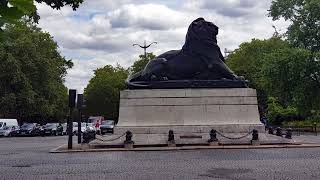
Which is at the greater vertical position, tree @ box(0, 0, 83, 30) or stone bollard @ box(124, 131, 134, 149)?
tree @ box(0, 0, 83, 30)

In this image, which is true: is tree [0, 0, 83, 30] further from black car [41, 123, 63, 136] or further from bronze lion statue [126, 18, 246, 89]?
black car [41, 123, 63, 136]

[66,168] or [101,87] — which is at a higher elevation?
[101,87]

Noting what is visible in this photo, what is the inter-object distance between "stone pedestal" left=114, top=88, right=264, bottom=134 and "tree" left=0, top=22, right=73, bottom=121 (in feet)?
104

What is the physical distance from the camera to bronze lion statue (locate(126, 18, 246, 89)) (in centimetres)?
2919

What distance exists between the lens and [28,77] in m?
63.2

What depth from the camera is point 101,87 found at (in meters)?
101

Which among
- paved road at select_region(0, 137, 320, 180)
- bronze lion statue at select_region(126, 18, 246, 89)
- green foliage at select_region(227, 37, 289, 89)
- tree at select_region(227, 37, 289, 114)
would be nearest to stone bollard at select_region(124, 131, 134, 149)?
bronze lion statue at select_region(126, 18, 246, 89)

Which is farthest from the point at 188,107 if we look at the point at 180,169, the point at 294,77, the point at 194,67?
the point at 294,77

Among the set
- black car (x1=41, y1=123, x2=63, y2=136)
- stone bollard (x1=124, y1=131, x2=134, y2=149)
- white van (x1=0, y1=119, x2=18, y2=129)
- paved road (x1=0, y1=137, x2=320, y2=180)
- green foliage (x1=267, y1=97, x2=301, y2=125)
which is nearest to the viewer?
paved road (x1=0, y1=137, x2=320, y2=180)

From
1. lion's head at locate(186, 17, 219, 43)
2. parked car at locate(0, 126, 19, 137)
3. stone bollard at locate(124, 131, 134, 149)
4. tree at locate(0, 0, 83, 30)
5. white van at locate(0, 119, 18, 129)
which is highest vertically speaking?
lion's head at locate(186, 17, 219, 43)

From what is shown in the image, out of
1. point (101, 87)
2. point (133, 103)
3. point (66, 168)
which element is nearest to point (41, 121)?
point (101, 87)

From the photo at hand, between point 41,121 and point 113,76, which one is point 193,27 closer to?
point 41,121

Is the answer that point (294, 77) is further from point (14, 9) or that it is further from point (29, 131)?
point (14, 9)

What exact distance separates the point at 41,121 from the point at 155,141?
6564 centimetres
